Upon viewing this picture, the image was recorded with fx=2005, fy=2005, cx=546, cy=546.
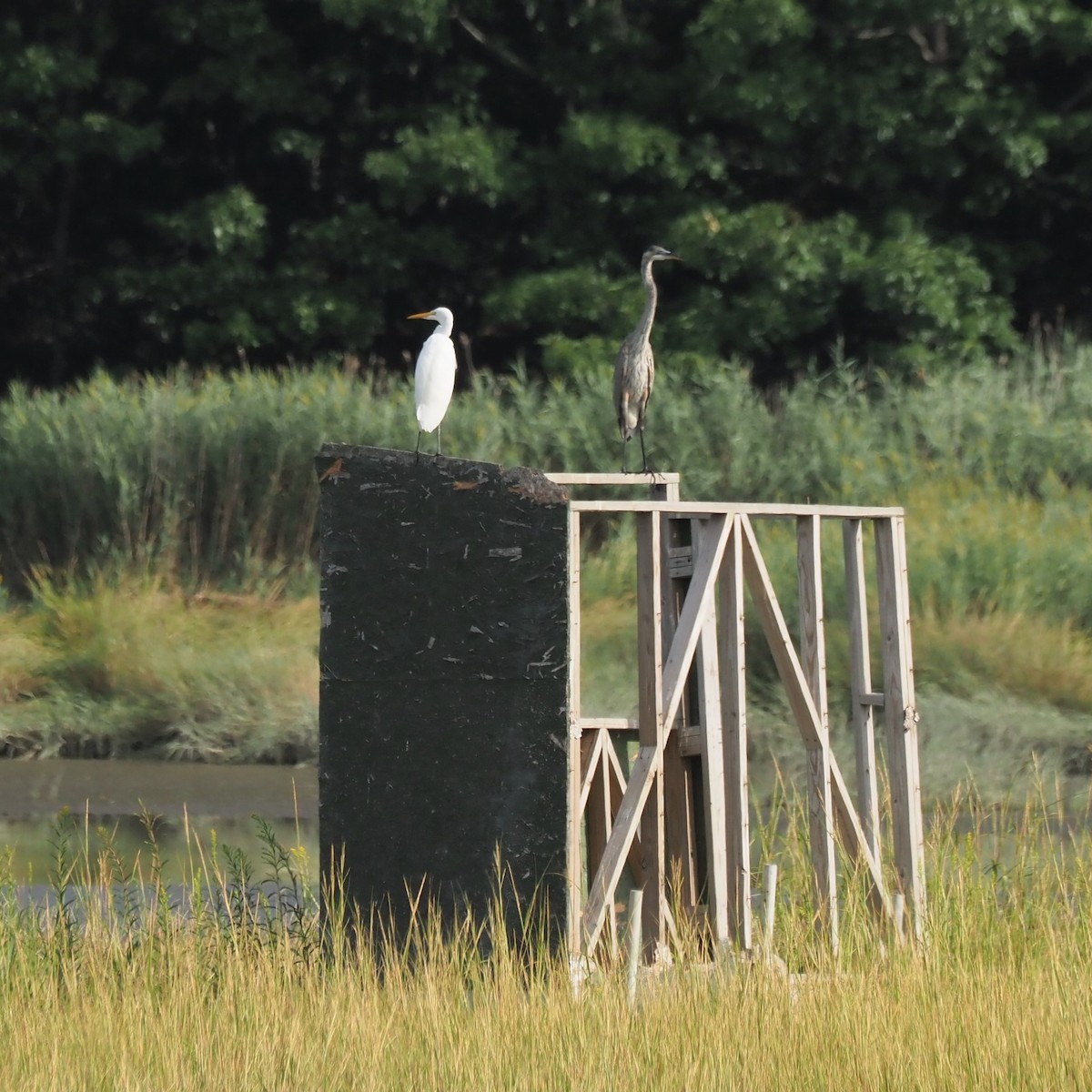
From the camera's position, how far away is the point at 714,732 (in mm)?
5621

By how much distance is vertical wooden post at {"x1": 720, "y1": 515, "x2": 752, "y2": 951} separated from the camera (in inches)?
222

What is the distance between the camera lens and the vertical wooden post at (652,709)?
5.55 meters

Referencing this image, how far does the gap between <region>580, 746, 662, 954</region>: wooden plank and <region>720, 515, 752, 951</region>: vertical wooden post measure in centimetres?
33

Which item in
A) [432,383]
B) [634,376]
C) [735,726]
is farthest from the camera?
[634,376]

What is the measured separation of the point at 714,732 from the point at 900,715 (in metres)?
0.79

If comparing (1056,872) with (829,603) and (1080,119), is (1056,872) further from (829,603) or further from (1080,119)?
(1080,119)

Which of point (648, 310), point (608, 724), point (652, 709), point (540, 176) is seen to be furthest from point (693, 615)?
point (540, 176)

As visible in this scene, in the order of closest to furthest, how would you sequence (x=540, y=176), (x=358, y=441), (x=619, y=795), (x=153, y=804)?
(x=619, y=795) < (x=153, y=804) < (x=358, y=441) < (x=540, y=176)

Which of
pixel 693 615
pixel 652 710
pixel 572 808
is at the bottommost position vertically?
pixel 572 808

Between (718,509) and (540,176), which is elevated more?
(540,176)

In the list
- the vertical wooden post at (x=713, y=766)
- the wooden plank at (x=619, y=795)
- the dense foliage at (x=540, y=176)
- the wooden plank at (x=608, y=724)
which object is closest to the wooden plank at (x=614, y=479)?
the vertical wooden post at (x=713, y=766)

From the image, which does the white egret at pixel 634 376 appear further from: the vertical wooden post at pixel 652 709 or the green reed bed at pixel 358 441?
the green reed bed at pixel 358 441

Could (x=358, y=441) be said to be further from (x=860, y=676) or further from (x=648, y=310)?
(x=860, y=676)

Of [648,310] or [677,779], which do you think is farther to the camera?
[648,310]
